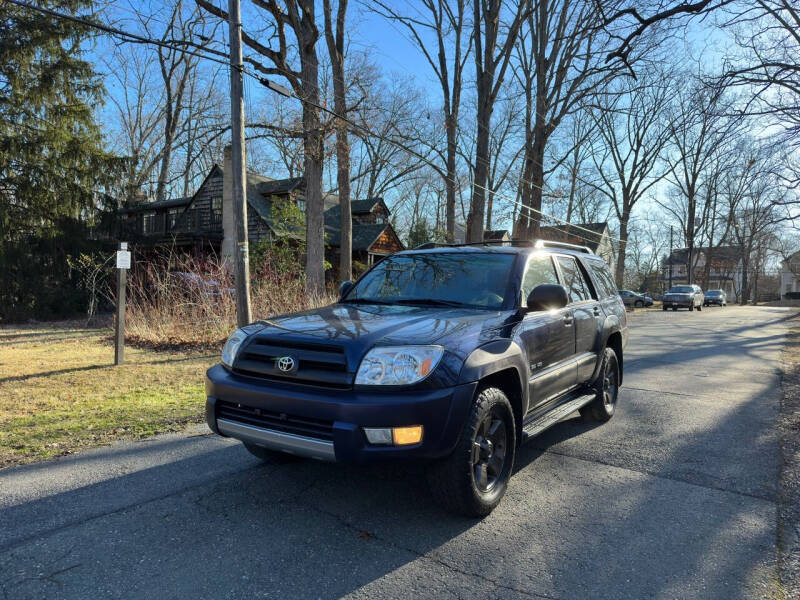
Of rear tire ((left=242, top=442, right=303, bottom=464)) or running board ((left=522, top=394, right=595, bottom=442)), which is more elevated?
running board ((left=522, top=394, right=595, bottom=442))

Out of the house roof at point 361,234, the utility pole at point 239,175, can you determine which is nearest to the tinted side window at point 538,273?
the utility pole at point 239,175

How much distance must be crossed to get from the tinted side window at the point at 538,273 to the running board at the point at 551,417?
3.19ft

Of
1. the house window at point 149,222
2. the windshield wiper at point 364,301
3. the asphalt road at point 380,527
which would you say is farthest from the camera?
the house window at point 149,222

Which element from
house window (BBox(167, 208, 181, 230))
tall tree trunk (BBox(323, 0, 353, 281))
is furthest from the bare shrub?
house window (BBox(167, 208, 181, 230))

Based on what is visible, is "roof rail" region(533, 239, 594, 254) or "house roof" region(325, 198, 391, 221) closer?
"roof rail" region(533, 239, 594, 254)

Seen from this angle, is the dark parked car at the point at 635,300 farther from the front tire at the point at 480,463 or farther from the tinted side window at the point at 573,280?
the front tire at the point at 480,463

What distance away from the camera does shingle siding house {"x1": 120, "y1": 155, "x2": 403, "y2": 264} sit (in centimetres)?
2811

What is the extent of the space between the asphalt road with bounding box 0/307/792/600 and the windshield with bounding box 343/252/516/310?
54.9 inches

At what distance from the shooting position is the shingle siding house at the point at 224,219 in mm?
28109

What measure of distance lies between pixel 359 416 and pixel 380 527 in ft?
2.70

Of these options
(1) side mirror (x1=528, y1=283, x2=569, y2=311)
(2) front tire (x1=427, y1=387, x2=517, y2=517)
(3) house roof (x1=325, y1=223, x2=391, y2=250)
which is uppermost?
(3) house roof (x1=325, y1=223, x2=391, y2=250)

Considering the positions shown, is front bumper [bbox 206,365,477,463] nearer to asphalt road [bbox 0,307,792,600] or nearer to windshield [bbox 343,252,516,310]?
asphalt road [bbox 0,307,792,600]

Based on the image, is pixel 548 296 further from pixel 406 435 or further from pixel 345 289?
pixel 345 289

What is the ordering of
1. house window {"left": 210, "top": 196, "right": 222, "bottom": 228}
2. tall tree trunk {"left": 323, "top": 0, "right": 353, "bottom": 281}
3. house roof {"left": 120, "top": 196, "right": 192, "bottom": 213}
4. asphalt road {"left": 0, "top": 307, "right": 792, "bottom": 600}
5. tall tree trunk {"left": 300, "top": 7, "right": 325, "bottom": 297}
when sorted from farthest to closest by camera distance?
house roof {"left": 120, "top": 196, "right": 192, "bottom": 213} < house window {"left": 210, "top": 196, "right": 222, "bottom": 228} < tall tree trunk {"left": 323, "top": 0, "right": 353, "bottom": 281} < tall tree trunk {"left": 300, "top": 7, "right": 325, "bottom": 297} < asphalt road {"left": 0, "top": 307, "right": 792, "bottom": 600}
